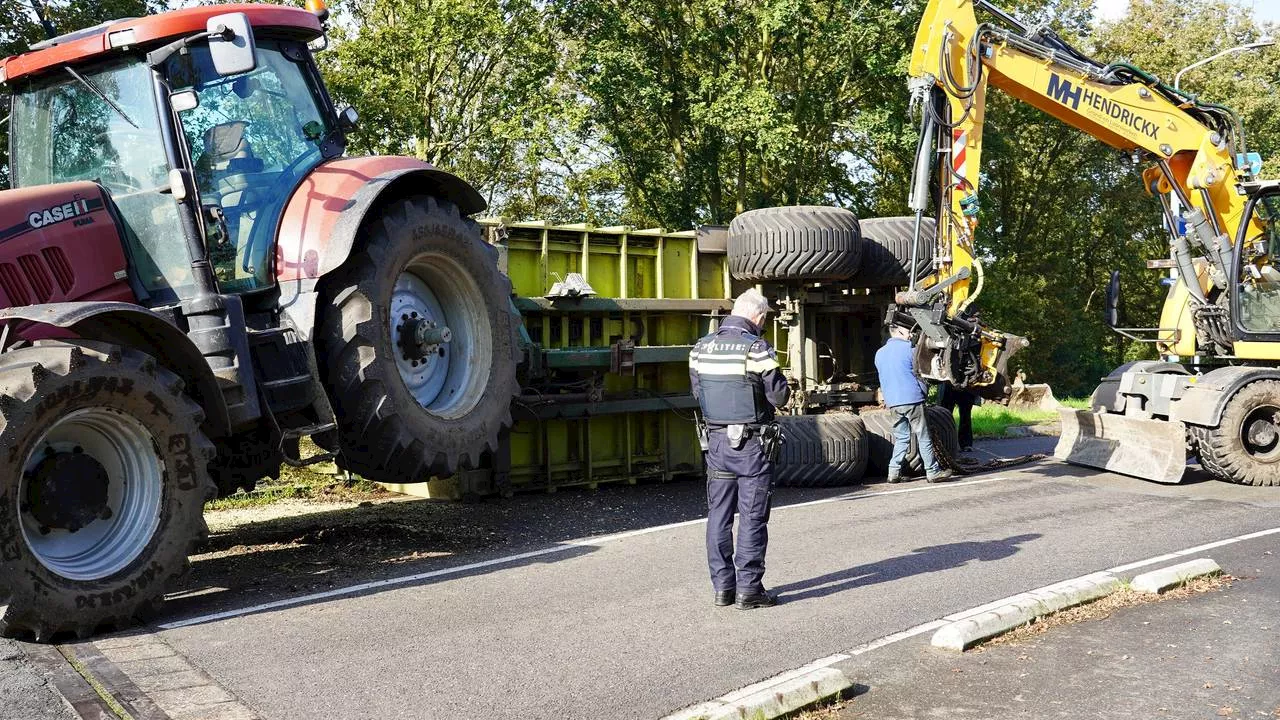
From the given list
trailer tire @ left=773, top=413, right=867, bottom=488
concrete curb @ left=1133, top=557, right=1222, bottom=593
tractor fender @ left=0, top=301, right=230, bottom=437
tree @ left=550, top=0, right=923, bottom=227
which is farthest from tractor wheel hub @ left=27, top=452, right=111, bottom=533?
tree @ left=550, top=0, right=923, bottom=227

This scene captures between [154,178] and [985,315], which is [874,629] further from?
[985,315]

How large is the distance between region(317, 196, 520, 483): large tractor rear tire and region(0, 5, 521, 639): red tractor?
0.02 metres

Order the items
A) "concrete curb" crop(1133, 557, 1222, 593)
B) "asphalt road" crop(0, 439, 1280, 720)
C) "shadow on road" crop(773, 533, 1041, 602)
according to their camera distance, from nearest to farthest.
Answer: "asphalt road" crop(0, 439, 1280, 720)
"concrete curb" crop(1133, 557, 1222, 593)
"shadow on road" crop(773, 533, 1041, 602)

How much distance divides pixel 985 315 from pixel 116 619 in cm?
2773

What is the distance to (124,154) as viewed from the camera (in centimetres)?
721

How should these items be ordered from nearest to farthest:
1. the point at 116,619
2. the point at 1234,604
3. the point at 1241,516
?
the point at 116,619 < the point at 1234,604 < the point at 1241,516

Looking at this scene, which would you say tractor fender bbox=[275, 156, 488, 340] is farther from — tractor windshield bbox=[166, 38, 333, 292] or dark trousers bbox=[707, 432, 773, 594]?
dark trousers bbox=[707, 432, 773, 594]

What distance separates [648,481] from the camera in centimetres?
1215

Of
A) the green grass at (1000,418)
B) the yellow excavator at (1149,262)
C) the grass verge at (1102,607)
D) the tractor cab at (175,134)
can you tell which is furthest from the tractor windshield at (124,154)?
the green grass at (1000,418)

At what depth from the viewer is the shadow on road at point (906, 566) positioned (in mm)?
7266

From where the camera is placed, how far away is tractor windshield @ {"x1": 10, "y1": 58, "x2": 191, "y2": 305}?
712cm

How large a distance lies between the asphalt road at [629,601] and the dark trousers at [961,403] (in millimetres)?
3575

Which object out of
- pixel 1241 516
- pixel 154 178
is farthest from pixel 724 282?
pixel 154 178

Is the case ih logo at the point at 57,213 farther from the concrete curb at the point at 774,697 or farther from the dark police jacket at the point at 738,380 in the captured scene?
the concrete curb at the point at 774,697
